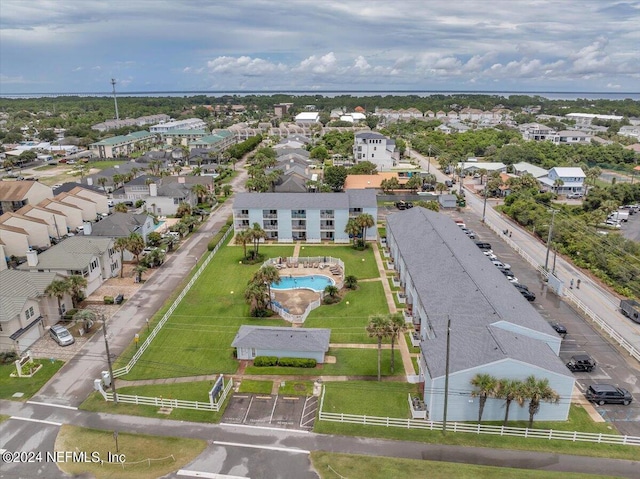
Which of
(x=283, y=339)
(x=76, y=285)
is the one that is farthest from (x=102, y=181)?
(x=283, y=339)

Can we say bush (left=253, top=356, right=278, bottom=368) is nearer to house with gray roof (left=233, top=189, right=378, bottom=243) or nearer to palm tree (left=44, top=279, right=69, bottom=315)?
palm tree (left=44, top=279, right=69, bottom=315)

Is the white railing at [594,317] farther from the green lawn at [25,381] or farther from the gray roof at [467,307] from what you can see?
the green lawn at [25,381]

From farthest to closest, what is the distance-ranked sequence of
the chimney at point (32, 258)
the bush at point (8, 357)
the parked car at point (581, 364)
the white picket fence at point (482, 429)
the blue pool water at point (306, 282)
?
the blue pool water at point (306, 282) < the chimney at point (32, 258) < the bush at point (8, 357) < the parked car at point (581, 364) < the white picket fence at point (482, 429)

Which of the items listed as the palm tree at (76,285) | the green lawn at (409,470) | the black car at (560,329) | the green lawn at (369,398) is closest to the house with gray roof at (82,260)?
the palm tree at (76,285)

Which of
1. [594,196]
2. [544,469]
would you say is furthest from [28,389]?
[594,196]

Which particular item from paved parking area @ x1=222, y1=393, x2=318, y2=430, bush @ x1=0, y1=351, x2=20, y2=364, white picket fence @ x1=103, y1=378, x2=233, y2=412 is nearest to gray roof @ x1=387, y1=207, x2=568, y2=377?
paved parking area @ x1=222, y1=393, x2=318, y2=430
